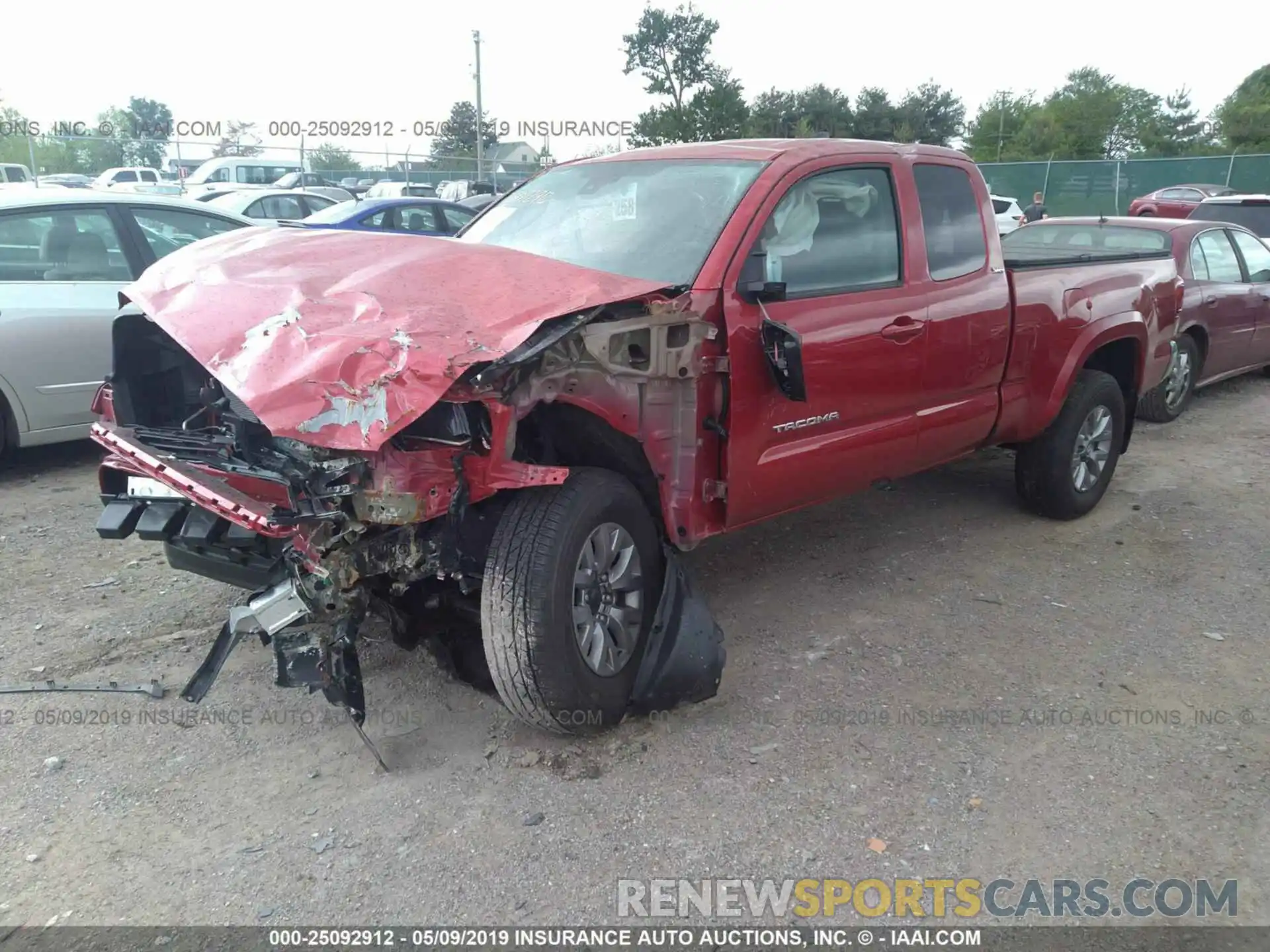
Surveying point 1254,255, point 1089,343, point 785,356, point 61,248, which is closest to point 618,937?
point 785,356

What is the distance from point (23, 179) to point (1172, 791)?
93.3ft

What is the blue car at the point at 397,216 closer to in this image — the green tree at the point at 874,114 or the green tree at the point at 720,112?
the green tree at the point at 720,112

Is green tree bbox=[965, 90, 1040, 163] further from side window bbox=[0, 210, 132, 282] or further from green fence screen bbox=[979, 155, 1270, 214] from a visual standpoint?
side window bbox=[0, 210, 132, 282]

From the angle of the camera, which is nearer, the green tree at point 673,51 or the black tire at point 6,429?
the black tire at point 6,429

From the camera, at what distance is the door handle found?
4078 mm

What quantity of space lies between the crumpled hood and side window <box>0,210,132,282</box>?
8.75ft

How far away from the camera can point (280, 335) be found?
108 inches

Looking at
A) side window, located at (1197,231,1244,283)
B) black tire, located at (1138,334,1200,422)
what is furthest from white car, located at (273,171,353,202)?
black tire, located at (1138,334,1200,422)

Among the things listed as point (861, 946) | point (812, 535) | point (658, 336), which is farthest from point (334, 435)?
point (812, 535)

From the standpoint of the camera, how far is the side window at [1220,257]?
817 cm

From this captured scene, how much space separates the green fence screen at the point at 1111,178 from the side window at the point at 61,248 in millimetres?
22703

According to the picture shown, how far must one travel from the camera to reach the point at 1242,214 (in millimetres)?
13008

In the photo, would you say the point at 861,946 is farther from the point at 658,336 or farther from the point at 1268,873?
the point at 658,336

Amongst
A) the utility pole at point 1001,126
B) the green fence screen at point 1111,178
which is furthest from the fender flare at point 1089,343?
Answer: the utility pole at point 1001,126
